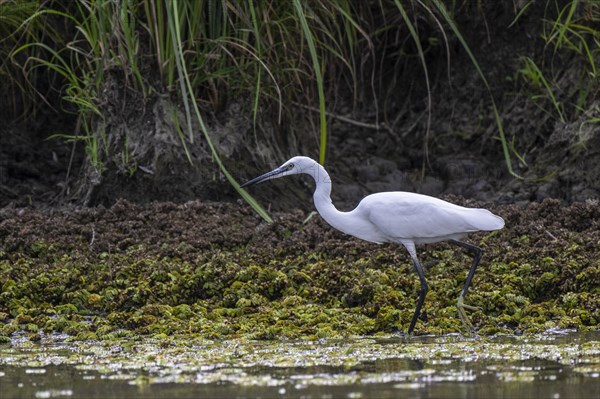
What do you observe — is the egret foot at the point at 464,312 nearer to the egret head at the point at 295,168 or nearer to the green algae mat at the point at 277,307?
the green algae mat at the point at 277,307

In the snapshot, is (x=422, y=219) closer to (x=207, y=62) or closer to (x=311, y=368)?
(x=311, y=368)

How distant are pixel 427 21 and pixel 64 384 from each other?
7.13m

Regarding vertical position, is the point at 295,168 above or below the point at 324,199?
above

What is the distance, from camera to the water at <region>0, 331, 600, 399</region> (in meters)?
4.75

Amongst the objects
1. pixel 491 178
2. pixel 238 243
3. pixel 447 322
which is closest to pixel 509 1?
pixel 491 178

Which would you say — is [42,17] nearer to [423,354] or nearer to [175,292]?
[175,292]

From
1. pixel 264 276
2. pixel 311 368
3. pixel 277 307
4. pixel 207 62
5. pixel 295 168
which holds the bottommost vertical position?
pixel 311 368

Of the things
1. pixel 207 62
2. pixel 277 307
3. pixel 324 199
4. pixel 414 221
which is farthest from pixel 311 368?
pixel 207 62

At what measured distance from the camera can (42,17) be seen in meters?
10.4

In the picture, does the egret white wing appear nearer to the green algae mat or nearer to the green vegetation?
the green algae mat

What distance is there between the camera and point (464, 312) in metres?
6.73

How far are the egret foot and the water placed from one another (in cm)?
17

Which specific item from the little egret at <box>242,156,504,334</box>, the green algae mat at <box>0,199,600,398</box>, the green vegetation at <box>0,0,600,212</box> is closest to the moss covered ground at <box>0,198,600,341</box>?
the green algae mat at <box>0,199,600,398</box>

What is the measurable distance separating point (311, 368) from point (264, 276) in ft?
7.21
